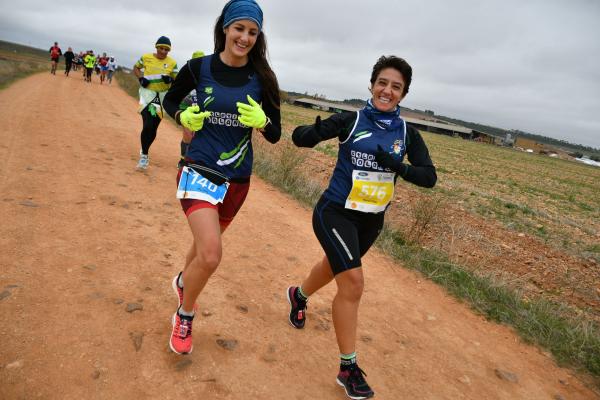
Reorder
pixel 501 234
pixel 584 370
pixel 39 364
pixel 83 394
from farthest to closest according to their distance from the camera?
pixel 501 234
pixel 584 370
pixel 39 364
pixel 83 394

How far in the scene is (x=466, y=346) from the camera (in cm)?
381

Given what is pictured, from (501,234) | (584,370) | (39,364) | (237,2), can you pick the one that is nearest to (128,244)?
(39,364)

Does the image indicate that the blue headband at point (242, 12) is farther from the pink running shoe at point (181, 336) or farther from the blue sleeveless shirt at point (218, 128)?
the pink running shoe at point (181, 336)

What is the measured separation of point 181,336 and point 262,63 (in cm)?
189

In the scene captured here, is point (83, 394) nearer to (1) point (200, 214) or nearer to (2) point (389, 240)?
(1) point (200, 214)

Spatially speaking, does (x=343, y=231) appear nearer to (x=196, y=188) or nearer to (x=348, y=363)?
(x=348, y=363)

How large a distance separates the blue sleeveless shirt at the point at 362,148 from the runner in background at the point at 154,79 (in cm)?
479

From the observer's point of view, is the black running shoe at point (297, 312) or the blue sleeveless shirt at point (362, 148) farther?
the black running shoe at point (297, 312)

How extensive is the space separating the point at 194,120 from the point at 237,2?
2.66ft

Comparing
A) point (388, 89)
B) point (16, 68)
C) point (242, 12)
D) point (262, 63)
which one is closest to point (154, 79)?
point (262, 63)

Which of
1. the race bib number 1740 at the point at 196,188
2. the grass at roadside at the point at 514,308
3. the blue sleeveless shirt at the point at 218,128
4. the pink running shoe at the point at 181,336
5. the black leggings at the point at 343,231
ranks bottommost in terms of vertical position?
the grass at roadside at the point at 514,308

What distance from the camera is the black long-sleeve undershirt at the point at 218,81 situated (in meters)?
2.76

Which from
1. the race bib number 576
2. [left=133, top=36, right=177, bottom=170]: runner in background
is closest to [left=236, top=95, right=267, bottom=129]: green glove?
the race bib number 576

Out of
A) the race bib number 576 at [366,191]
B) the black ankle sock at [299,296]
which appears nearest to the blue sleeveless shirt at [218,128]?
the race bib number 576 at [366,191]
